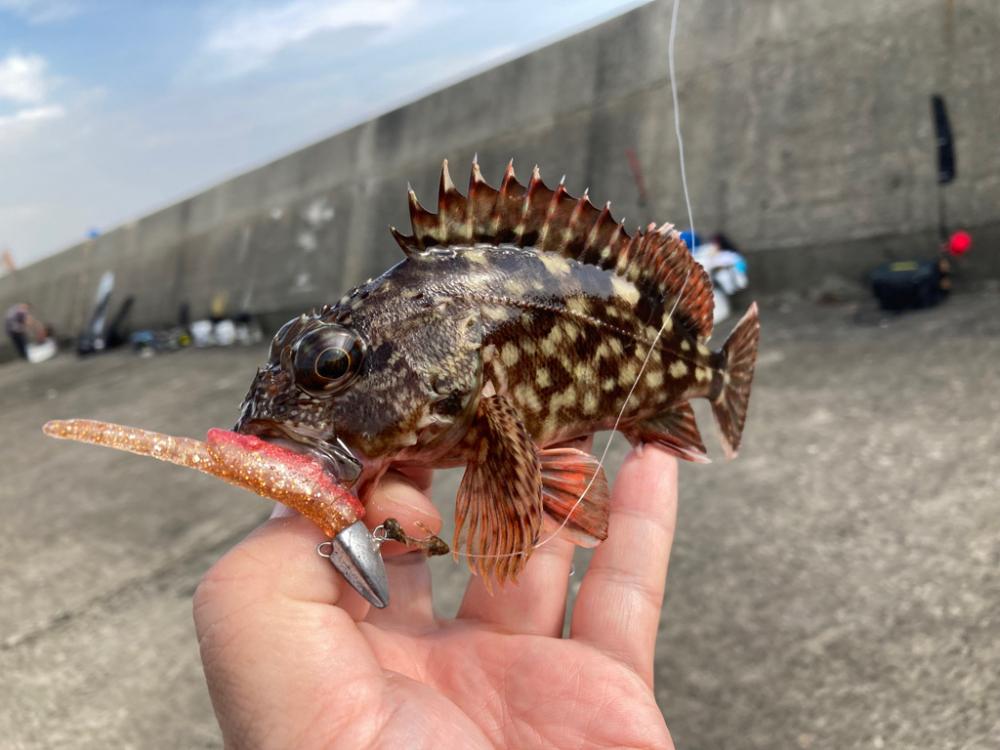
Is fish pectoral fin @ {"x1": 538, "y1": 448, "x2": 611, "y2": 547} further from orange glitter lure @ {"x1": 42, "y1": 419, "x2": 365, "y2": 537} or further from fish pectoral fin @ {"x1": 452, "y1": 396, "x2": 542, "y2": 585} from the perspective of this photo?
orange glitter lure @ {"x1": 42, "y1": 419, "x2": 365, "y2": 537}

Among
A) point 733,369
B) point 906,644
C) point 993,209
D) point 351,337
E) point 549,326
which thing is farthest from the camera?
point 993,209

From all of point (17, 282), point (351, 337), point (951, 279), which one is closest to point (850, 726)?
point (351, 337)

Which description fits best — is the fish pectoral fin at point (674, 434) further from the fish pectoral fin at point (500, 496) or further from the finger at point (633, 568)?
the fish pectoral fin at point (500, 496)

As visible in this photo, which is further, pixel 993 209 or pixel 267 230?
pixel 267 230

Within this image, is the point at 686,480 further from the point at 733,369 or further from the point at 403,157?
the point at 403,157

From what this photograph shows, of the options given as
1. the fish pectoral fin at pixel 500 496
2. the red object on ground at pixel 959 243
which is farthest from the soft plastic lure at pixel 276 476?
the red object on ground at pixel 959 243

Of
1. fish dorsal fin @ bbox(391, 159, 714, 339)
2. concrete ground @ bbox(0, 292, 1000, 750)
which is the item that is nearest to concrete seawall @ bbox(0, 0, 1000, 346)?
concrete ground @ bbox(0, 292, 1000, 750)
